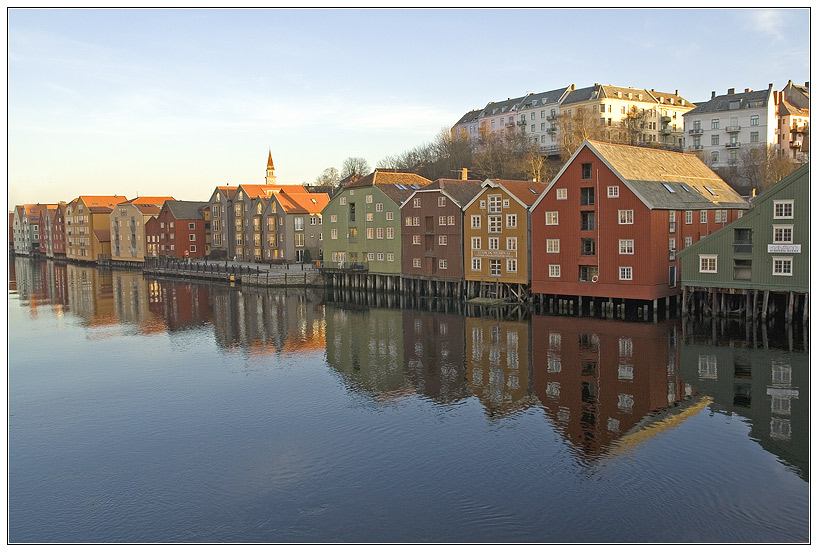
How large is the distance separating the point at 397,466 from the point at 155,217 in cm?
9668

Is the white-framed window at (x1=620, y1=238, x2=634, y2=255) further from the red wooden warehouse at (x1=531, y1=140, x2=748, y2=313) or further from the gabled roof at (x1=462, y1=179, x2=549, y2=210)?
the gabled roof at (x1=462, y1=179, x2=549, y2=210)

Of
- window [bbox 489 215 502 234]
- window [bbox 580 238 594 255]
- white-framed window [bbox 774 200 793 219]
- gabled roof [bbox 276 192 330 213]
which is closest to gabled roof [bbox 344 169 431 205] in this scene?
window [bbox 489 215 502 234]

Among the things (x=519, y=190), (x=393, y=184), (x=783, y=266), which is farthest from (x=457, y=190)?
(x=783, y=266)

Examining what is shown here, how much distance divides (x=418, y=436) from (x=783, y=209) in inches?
1083

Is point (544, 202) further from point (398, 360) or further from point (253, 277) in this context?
point (253, 277)

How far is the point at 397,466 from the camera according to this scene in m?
21.6

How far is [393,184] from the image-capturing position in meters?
67.4

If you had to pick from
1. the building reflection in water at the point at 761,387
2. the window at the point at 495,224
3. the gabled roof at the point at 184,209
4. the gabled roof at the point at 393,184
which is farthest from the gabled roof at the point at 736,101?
the gabled roof at the point at 184,209

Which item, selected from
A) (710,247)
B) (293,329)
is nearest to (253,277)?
(293,329)

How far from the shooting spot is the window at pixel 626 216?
1814 inches

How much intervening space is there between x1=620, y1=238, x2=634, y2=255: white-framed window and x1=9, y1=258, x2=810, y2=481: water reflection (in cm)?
478

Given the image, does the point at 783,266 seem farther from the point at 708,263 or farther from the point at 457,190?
the point at 457,190

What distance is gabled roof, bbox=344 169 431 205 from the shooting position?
6586cm

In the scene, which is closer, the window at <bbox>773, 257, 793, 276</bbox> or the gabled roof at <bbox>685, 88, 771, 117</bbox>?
the window at <bbox>773, 257, 793, 276</bbox>
